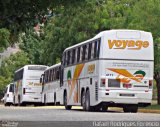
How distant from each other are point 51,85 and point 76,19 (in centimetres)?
547

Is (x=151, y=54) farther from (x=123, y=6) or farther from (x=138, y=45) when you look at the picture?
(x=123, y=6)

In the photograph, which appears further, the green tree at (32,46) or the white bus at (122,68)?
the green tree at (32,46)

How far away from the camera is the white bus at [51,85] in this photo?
4332 centimetres

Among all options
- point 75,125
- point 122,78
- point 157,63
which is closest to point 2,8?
point 75,125

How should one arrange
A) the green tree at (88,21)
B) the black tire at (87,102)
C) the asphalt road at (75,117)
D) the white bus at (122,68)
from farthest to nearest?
the green tree at (88,21) < the black tire at (87,102) < the white bus at (122,68) < the asphalt road at (75,117)

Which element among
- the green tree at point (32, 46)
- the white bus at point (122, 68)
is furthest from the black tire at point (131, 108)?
the green tree at point (32, 46)

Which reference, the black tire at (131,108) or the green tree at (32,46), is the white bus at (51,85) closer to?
the black tire at (131,108)

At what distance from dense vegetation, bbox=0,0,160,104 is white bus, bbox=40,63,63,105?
2869 millimetres

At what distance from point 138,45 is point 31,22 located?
1234 centimetres

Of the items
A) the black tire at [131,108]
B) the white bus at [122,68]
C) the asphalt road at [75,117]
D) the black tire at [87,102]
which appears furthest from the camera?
the black tire at [131,108]

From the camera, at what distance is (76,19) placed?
46.6m

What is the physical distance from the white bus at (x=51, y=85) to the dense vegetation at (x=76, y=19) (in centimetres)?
287

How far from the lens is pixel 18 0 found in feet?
51.7

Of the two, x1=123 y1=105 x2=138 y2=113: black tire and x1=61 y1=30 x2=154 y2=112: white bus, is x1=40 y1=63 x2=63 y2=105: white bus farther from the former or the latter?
x1=61 y1=30 x2=154 y2=112: white bus
